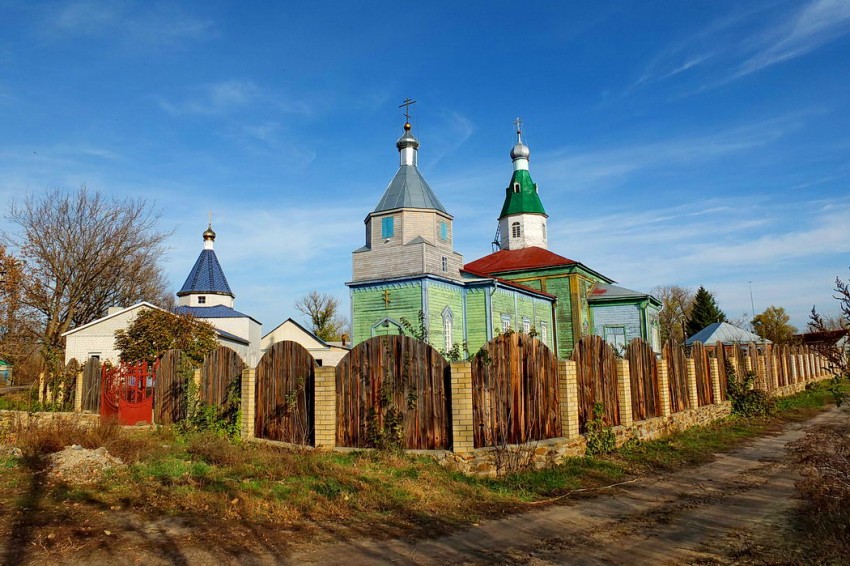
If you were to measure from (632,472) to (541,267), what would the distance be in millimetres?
22652

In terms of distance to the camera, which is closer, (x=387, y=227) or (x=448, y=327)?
(x=448, y=327)

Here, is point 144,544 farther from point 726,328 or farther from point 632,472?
point 726,328

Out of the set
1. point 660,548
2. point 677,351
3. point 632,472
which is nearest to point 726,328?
point 677,351

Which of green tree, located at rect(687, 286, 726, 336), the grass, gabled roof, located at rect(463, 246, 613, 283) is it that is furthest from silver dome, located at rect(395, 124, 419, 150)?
green tree, located at rect(687, 286, 726, 336)

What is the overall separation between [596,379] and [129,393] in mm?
11022

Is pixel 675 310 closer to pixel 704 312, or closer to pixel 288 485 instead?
pixel 704 312

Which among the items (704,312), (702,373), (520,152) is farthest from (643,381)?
(704,312)

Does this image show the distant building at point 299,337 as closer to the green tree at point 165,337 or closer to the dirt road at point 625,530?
the green tree at point 165,337

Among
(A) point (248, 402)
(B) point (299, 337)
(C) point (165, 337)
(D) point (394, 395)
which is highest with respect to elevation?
(B) point (299, 337)

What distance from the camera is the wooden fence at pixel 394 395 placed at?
9.35 meters

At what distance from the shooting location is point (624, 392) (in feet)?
39.4

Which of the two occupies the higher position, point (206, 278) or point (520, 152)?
point (520, 152)

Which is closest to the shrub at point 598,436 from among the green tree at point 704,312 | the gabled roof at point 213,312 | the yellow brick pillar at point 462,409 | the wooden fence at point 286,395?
the yellow brick pillar at point 462,409

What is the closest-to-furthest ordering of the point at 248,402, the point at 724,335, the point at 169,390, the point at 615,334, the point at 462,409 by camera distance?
the point at 462,409
the point at 248,402
the point at 169,390
the point at 615,334
the point at 724,335
